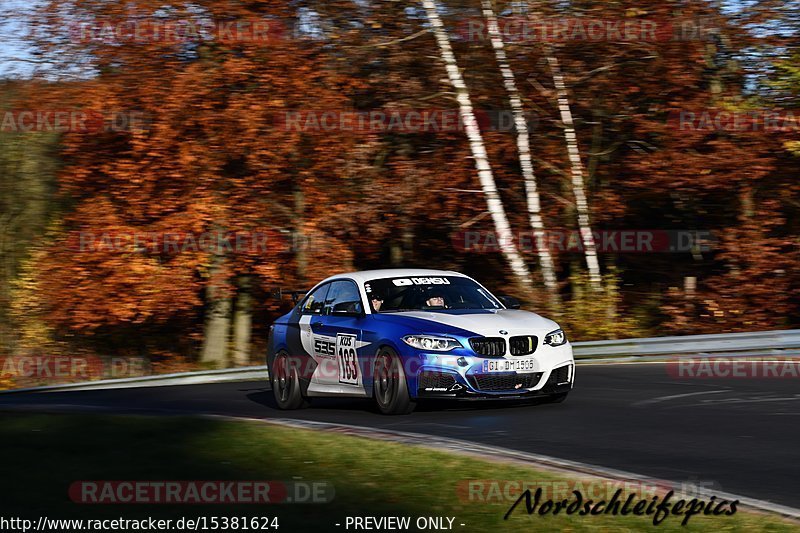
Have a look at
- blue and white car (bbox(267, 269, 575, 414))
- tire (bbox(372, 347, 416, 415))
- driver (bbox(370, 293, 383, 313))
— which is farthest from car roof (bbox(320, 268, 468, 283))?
tire (bbox(372, 347, 416, 415))

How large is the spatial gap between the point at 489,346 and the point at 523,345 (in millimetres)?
382

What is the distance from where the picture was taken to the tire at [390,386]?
14047mm

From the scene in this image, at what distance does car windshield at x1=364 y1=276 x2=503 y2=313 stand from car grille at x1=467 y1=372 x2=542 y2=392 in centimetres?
140

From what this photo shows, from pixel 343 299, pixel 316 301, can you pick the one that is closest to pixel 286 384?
pixel 316 301

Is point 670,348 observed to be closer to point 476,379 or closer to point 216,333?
point 476,379

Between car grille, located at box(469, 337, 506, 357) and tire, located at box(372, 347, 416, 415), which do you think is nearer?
car grille, located at box(469, 337, 506, 357)

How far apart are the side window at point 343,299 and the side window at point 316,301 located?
0.10 metres

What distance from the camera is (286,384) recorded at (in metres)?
16.1

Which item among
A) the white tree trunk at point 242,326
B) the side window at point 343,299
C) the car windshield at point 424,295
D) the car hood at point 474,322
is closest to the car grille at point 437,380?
the car hood at point 474,322

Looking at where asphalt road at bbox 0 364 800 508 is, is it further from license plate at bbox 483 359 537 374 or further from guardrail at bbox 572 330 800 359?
guardrail at bbox 572 330 800 359

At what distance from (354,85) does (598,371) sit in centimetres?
1293

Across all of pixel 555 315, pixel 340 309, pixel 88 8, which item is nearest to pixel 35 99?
pixel 88 8

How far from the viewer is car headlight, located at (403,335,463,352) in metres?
13.9

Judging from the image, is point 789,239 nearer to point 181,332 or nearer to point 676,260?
point 676,260
